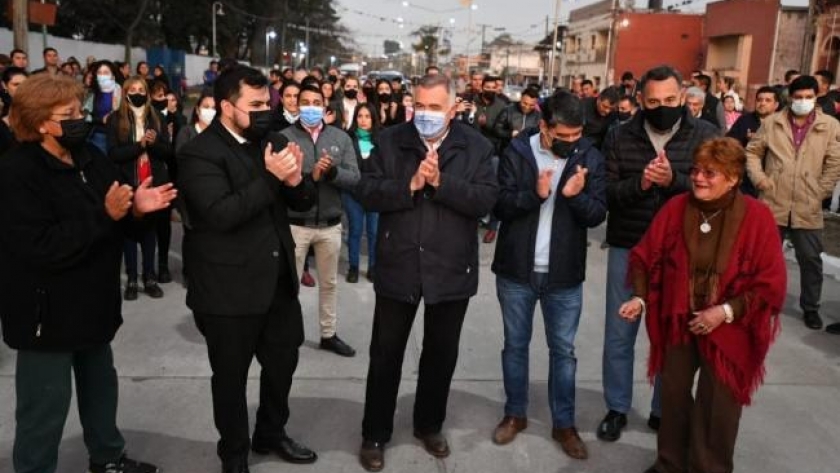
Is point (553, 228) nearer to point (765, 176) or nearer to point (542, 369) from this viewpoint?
point (542, 369)

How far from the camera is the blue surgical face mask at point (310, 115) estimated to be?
523cm

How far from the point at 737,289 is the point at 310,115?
3.13 metres

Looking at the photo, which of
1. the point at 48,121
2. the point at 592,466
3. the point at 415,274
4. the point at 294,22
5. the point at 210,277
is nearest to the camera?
the point at 48,121

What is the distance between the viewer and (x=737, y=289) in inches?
129

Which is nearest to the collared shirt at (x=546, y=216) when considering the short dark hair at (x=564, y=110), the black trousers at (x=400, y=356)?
the short dark hair at (x=564, y=110)

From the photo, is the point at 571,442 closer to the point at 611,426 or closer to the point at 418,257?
the point at 611,426

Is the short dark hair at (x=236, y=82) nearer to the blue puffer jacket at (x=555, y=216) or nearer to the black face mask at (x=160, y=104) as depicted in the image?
the blue puffer jacket at (x=555, y=216)

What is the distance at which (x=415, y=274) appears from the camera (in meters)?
3.56

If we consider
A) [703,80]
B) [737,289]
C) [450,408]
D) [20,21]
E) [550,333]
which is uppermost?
[20,21]

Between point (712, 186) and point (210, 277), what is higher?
point (712, 186)

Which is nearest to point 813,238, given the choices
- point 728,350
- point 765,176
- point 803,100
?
point 765,176

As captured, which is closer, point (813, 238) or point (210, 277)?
point (210, 277)

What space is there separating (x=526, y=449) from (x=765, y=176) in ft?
11.2

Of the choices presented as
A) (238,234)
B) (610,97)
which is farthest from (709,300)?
(610,97)
